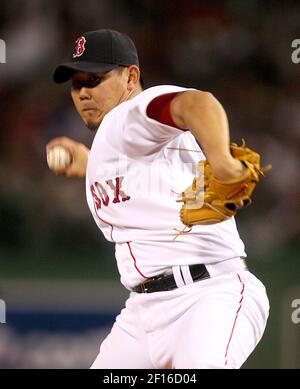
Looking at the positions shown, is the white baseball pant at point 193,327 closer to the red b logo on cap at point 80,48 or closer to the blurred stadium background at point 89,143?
the red b logo on cap at point 80,48

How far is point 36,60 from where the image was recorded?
4.21m

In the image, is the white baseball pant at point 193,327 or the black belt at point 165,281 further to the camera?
the black belt at point 165,281

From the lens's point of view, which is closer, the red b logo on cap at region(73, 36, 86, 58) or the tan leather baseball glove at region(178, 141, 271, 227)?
the tan leather baseball glove at region(178, 141, 271, 227)

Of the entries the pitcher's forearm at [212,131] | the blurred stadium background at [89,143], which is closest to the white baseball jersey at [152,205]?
the pitcher's forearm at [212,131]

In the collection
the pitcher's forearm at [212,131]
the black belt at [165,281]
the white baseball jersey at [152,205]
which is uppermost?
the pitcher's forearm at [212,131]

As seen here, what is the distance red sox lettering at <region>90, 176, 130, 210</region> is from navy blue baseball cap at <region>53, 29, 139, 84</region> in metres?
0.38

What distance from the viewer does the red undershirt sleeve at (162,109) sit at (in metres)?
1.73

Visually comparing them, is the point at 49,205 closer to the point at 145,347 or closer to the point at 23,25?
the point at 23,25

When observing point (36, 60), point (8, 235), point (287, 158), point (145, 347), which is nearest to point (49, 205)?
point (8, 235)

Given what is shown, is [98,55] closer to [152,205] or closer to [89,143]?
[152,205]

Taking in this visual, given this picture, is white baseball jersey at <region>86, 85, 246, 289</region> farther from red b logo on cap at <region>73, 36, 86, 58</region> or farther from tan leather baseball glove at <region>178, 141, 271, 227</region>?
red b logo on cap at <region>73, 36, 86, 58</region>

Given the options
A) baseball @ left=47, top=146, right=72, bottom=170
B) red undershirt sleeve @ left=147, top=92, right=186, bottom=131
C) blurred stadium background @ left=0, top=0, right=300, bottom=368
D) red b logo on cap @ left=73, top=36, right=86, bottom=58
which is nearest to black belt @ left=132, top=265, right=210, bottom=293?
red undershirt sleeve @ left=147, top=92, right=186, bottom=131

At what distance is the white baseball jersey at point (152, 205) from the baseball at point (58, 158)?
0.41 metres

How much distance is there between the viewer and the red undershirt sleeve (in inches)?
68.1
